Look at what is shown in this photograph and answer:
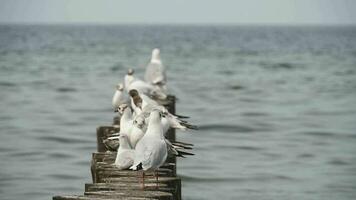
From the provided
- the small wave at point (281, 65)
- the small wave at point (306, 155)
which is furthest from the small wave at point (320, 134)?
the small wave at point (281, 65)

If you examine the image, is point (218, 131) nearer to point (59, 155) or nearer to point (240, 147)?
point (240, 147)

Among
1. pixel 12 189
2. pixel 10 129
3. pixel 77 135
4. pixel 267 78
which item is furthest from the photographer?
pixel 267 78

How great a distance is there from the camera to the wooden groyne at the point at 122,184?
29.1 ft

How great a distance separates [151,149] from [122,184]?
1.56 feet

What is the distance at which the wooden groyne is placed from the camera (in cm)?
888

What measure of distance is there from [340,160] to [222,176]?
328 cm

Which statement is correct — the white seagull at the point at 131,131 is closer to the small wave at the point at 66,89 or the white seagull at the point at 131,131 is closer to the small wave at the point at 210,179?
the small wave at the point at 210,179

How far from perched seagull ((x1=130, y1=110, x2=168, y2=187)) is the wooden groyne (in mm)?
123

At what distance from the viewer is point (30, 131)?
2347cm

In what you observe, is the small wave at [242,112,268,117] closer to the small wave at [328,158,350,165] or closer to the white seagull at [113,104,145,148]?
the small wave at [328,158,350,165]

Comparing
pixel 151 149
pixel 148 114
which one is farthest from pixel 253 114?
pixel 151 149

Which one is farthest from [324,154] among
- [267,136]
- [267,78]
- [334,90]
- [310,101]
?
[267,78]

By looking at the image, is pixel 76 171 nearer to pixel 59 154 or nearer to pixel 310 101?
pixel 59 154

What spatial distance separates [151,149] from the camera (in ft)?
31.9
